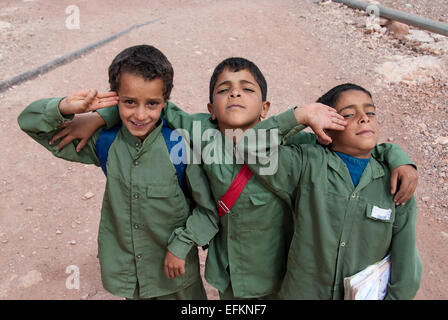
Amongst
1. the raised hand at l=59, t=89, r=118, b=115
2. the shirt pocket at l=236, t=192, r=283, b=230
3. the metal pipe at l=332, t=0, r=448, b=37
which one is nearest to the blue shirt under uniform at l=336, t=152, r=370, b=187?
the shirt pocket at l=236, t=192, r=283, b=230

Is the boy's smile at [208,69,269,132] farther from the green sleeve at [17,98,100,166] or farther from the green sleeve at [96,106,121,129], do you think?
the green sleeve at [17,98,100,166]

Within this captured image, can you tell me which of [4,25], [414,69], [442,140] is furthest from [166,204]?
[4,25]

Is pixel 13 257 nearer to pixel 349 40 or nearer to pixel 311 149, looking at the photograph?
pixel 311 149

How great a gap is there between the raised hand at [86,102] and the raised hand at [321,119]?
30.6 inches

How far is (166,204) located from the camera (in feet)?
6.45

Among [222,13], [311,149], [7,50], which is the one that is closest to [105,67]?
[7,50]

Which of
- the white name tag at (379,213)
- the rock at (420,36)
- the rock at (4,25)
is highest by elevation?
the rock at (4,25)

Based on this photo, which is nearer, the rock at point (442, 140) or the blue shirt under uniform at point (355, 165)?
the blue shirt under uniform at point (355, 165)

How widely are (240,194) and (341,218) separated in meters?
0.43

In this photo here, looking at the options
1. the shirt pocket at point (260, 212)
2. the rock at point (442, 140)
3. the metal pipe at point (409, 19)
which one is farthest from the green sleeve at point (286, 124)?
the metal pipe at point (409, 19)

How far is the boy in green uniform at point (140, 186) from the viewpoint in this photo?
1846mm

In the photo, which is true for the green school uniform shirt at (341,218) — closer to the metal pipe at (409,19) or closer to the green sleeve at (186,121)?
the green sleeve at (186,121)

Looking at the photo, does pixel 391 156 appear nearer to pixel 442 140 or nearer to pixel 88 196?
pixel 88 196

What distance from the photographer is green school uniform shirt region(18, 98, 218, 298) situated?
1918 millimetres
